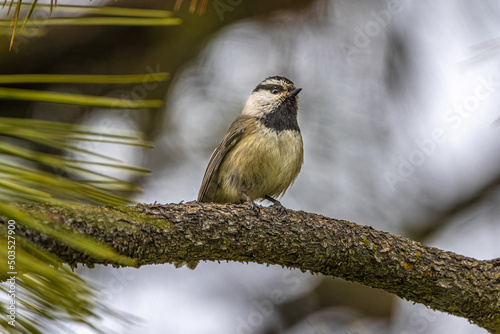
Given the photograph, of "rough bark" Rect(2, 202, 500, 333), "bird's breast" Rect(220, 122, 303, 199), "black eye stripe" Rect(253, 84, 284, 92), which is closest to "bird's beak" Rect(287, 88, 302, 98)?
"black eye stripe" Rect(253, 84, 284, 92)

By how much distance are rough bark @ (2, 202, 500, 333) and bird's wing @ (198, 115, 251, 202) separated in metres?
1.30

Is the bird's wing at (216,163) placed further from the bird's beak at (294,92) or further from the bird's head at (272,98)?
the bird's beak at (294,92)

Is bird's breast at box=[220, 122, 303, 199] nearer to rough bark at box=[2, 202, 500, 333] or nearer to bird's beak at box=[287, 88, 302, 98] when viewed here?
bird's beak at box=[287, 88, 302, 98]

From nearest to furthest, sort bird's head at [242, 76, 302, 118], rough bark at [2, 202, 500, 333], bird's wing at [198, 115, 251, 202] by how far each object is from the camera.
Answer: rough bark at [2, 202, 500, 333] < bird's wing at [198, 115, 251, 202] < bird's head at [242, 76, 302, 118]

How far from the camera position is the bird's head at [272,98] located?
3938 millimetres

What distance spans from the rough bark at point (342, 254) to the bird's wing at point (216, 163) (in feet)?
4.26

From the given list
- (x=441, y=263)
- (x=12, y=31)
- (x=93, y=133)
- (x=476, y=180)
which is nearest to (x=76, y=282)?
(x=93, y=133)

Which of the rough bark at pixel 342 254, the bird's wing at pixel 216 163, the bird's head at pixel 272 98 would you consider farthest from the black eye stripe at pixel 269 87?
the rough bark at pixel 342 254

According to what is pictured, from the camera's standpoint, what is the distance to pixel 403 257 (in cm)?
240

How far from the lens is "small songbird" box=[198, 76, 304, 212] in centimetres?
359

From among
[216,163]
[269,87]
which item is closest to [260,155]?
[216,163]

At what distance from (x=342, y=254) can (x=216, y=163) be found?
1590 mm

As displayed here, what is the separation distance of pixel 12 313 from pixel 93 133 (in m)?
0.45

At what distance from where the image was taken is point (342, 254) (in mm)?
2420
